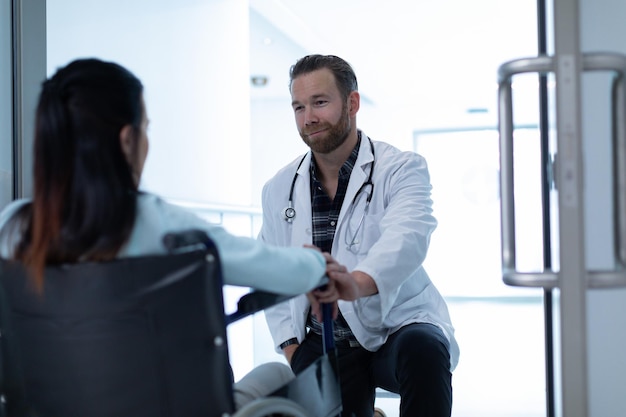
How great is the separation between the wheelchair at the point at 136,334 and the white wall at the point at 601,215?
0.64 meters

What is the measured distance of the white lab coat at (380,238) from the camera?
70.2 inches

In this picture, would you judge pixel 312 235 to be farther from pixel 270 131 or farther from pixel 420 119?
pixel 420 119

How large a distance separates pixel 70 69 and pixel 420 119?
9156 mm

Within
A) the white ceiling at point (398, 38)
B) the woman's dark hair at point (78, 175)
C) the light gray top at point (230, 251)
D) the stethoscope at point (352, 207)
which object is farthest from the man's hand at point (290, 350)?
the white ceiling at point (398, 38)

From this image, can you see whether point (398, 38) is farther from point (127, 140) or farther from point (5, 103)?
point (127, 140)

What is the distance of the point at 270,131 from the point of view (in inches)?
352

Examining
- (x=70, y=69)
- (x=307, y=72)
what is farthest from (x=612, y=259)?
(x=307, y=72)

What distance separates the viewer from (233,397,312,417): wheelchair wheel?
1.04 m

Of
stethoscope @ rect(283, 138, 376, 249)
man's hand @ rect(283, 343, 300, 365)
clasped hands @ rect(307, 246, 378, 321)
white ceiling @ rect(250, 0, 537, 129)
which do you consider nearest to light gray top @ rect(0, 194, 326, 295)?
clasped hands @ rect(307, 246, 378, 321)

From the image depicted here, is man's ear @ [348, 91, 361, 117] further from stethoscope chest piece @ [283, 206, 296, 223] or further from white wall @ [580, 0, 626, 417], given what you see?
white wall @ [580, 0, 626, 417]

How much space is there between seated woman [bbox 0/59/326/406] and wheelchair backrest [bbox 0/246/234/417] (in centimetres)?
5

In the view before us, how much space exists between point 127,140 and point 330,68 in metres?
1.22

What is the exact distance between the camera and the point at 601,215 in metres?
1.26

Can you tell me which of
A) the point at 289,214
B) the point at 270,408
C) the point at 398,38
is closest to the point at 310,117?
the point at 289,214
